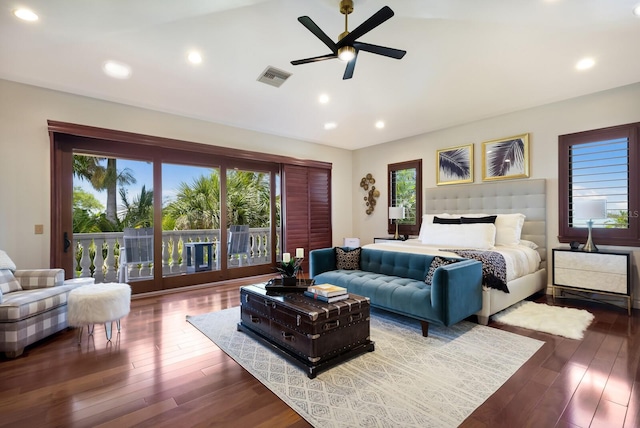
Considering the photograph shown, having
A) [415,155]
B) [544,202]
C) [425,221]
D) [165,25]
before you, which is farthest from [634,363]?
[165,25]

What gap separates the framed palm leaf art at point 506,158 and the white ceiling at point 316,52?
0.49m

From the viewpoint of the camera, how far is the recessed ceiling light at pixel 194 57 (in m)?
3.18

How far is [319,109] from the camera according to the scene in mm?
4715

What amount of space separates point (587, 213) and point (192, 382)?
460cm

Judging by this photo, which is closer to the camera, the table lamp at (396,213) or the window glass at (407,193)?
the table lamp at (396,213)

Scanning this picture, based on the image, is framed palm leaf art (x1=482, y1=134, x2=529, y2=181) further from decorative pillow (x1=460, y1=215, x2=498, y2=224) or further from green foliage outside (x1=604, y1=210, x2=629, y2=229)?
green foliage outside (x1=604, y1=210, x2=629, y2=229)

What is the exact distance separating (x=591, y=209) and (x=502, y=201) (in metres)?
1.17

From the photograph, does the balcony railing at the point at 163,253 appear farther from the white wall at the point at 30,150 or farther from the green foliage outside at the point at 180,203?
the white wall at the point at 30,150

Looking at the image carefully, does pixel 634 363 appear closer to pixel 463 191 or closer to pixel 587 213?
pixel 587 213

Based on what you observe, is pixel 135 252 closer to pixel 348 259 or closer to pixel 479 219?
pixel 348 259

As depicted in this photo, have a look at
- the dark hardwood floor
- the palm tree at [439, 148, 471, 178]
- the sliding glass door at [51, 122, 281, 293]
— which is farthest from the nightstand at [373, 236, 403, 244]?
the dark hardwood floor

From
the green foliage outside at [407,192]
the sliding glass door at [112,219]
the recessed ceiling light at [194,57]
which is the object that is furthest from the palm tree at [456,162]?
the sliding glass door at [112,219]

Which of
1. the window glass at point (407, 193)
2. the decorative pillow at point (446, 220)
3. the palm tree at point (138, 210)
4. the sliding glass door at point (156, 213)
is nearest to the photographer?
the sliding glass door at point (156, 213)

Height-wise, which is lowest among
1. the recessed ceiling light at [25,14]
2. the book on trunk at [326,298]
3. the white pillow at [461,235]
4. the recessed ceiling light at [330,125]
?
the book on trunk at [326,298]
